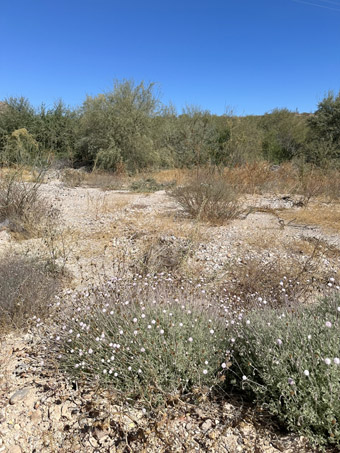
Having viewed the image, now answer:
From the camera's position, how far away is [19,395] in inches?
76.4

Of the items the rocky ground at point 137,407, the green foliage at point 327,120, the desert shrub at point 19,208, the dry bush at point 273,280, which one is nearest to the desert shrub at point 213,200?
the rocky ground at point 137,407

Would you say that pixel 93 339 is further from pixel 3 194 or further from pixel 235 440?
pixel 3 194

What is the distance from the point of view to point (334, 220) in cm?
580

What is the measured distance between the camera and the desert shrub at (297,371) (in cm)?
144

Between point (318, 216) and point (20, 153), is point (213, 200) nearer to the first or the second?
point (318, 216)

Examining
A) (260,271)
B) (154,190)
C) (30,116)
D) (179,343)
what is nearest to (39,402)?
(179,343)

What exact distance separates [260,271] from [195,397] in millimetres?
1893

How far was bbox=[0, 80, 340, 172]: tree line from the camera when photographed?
42.5 feet

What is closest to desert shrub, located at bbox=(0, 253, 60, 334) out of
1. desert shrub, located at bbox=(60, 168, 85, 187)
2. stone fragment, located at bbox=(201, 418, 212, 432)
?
stone fragment, located at bbox=(201, 418, 212, 432)

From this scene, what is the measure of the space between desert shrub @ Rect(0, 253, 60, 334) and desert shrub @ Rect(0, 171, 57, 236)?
1898 millimetres

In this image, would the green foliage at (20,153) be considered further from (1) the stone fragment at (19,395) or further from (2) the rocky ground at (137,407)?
(1) the stone fragment at (19,395)

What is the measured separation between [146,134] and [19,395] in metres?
13.0

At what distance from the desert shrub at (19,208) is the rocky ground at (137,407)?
24 centimetres

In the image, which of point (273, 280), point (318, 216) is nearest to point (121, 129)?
point (318, 216)
